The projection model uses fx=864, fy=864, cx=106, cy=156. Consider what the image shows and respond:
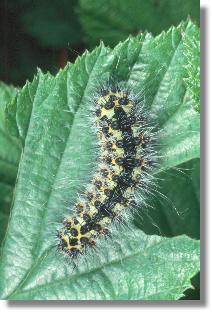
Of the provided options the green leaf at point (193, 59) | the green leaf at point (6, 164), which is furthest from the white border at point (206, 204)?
the green leaf at point (6, 164)

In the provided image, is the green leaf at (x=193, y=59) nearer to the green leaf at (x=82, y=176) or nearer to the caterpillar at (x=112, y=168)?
the green leaf at (x=82, y=176)

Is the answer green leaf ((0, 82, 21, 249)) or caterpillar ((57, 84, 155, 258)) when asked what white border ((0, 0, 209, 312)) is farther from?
green leaf ((0, 82, 21, 249))

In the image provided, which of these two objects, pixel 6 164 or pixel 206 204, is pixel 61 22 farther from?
pixel 206 204

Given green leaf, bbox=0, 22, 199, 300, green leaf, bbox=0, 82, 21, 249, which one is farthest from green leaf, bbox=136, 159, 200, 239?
green leaf, bbox=0, 82, 21, 249

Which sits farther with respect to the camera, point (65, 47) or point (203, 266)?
point (65, 47)

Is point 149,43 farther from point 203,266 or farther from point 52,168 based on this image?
point 203,266

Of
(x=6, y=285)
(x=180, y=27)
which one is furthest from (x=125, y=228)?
(x=180, y=27)
